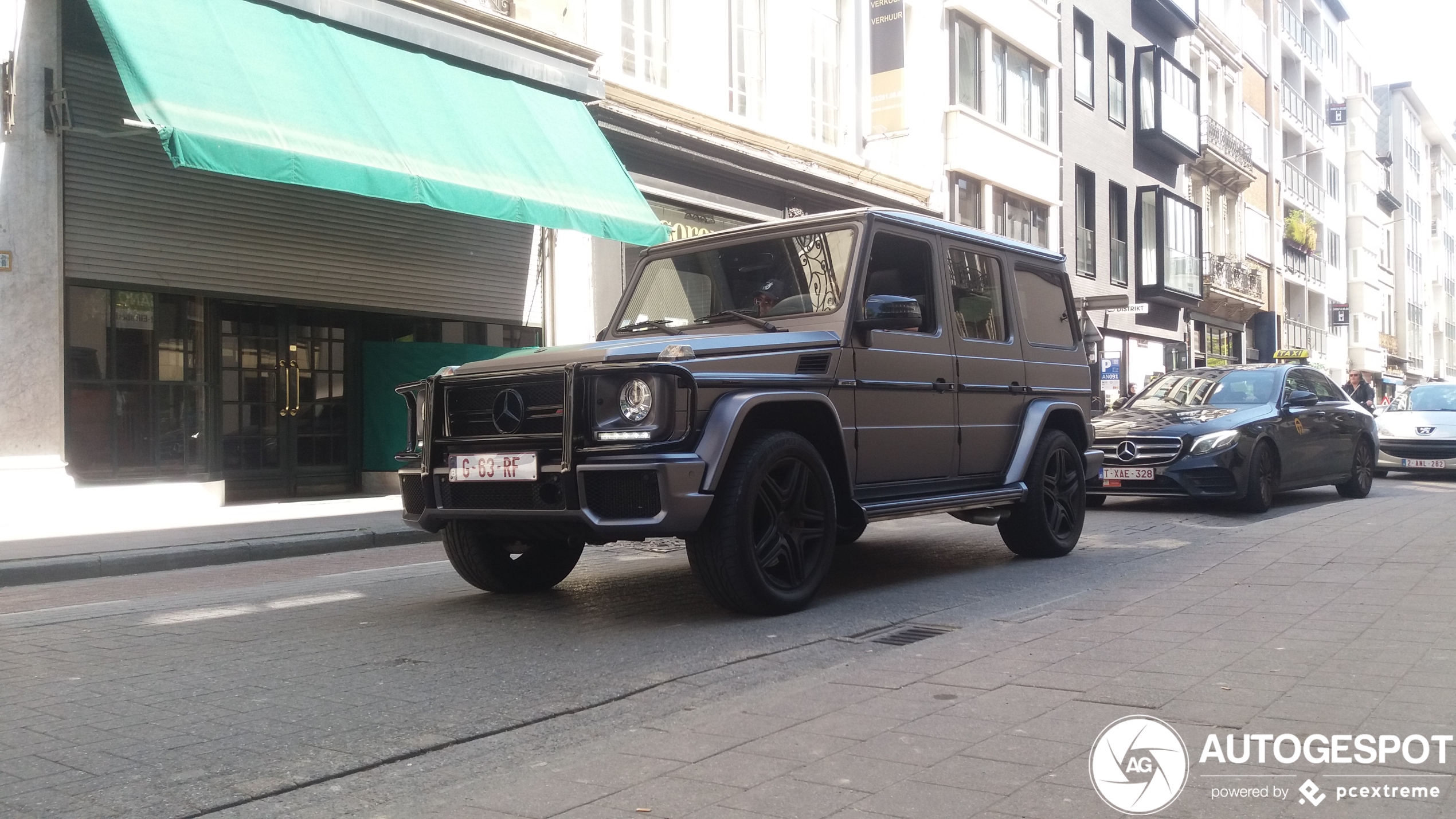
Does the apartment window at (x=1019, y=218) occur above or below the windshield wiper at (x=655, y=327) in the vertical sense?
above

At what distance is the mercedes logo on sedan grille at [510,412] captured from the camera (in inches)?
220

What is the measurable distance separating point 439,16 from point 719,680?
11339mm

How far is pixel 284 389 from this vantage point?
1359 centimetres

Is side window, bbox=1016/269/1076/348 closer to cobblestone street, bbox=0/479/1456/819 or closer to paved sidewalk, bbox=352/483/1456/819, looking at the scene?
cobblestone street, bbox=0/479/1456/819

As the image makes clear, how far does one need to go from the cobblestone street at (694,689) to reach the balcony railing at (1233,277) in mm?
32297

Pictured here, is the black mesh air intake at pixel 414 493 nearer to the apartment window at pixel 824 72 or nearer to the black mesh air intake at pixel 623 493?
the black mesh air intake at pixel 623 493

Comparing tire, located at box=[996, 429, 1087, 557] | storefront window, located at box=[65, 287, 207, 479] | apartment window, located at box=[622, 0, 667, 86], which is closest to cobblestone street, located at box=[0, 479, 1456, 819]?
tire, located at box=[996, 429, 1087, 557]

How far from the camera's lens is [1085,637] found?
5.31 metres

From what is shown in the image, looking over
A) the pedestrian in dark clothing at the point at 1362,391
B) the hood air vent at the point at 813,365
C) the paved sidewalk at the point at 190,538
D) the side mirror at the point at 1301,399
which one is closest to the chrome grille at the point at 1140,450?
the side mirror at the point at 1301,399

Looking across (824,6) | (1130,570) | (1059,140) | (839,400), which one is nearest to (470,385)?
(839,400)

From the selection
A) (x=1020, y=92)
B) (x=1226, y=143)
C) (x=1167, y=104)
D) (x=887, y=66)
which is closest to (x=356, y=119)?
(x=887, y=66)

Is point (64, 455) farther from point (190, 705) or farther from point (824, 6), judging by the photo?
point (824, 6)

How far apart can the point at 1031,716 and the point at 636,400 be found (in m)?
2.20

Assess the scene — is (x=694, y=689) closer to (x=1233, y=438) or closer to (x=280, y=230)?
(x=1233, y=438)
